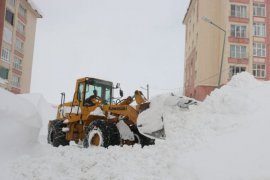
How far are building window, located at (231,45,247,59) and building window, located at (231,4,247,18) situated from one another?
3.70 meters

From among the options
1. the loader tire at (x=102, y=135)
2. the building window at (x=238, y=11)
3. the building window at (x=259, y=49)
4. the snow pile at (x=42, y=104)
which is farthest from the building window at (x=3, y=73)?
the loader tire at (x=102, y=135)

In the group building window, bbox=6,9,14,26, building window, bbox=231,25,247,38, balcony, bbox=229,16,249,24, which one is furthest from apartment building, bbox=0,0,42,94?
building window, bbox=231,25,247,38

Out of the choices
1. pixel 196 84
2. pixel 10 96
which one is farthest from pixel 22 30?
pixel 10 96

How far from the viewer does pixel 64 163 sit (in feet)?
26.2

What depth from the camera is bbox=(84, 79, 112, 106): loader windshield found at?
12.9 metres

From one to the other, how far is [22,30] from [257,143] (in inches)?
1894

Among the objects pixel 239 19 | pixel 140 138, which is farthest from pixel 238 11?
pixel 140 138

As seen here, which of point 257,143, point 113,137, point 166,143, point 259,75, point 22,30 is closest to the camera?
point 257,143

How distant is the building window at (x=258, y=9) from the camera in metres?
43.4

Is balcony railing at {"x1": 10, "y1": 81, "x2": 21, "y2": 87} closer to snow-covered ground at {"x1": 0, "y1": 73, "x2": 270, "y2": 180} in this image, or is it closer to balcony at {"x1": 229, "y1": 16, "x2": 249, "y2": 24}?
balcony at {"x1": 229, "y1": 16, "x2": 249, "y2": 24}

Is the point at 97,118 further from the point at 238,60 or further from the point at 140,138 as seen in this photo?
the point at 238,60

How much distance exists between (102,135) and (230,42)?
33883 millimetres

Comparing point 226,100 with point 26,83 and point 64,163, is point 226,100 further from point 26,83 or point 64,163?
point 26,83

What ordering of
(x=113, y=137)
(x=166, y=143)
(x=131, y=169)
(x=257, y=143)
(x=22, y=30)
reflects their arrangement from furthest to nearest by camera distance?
(x=22, y=30) < (x=113, y=137) < (x=166, y=143) < (x=131, y=169) < (x=257, y=143)
